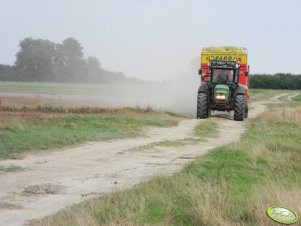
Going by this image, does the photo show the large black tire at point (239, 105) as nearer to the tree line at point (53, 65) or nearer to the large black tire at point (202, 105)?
the large black tire at point (202, 105)

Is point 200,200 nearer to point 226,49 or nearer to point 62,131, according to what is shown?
point 62,131

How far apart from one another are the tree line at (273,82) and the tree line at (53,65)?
22.4 meters

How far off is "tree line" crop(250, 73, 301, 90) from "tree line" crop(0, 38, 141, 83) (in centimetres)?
2239

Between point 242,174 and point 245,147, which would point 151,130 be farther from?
point 242,174

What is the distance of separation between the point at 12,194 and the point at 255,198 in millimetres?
4438

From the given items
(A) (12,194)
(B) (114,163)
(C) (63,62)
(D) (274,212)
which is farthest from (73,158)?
(C) (63,62)

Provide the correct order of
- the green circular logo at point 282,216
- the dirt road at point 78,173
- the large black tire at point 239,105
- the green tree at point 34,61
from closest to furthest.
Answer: the green circular logo at point 282,216 < the dirt road at point 78,173 < the large black tire at point 239,105 < the green tree at point 34,61

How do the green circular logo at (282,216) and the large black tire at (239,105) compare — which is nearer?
the green circular logo at (282,216)

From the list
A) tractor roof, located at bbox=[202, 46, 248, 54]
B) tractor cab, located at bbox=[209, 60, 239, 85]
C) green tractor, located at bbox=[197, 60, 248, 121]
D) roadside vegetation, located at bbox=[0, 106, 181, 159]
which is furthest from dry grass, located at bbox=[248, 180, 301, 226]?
tractor roof, located at bbox=[202, 46, 248, 54]

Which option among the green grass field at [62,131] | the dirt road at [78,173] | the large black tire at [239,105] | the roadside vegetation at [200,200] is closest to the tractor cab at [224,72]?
the large black tire at [239,105]

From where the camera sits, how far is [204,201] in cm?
902

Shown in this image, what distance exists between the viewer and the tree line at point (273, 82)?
345 feet

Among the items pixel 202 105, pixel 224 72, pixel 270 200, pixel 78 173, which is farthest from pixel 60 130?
pixel 270 200

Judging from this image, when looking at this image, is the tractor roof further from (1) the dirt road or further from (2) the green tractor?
(1) the dirt road
